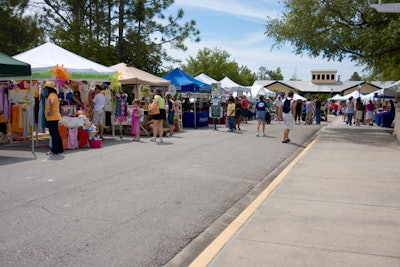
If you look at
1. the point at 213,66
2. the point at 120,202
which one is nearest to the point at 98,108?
the point at 120,202

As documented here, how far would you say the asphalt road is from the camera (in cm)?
434

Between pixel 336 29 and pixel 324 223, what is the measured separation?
54.5 ft

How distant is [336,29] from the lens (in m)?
20.0

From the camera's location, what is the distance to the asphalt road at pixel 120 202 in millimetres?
4344

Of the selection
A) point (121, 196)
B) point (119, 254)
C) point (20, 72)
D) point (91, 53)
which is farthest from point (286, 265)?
point (91, 53)

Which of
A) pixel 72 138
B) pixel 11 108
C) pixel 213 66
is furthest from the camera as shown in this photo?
pixel 213 66

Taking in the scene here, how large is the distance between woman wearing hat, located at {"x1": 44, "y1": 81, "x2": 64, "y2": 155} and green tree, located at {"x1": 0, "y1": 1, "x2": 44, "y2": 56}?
56.9 feet

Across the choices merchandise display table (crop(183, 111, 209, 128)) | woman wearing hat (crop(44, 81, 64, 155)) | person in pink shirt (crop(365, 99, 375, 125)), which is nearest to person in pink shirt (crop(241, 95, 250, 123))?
merchandise display table (crop(183, 111, 209, 128))

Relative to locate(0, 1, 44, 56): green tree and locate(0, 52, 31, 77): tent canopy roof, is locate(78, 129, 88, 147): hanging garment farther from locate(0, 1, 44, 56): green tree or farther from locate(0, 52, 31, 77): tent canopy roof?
locate(0, 1, 44, 56): green tree

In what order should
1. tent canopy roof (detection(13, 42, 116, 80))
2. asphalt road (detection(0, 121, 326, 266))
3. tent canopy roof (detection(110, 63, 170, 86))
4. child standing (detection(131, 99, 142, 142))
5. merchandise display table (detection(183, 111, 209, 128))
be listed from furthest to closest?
merchandise display table (detection(183, 111, 209, 128)), tent canopy roof (detection(110, 63, 170, 86)), child standing (detection(131, 99, 142, 142)), tent canopy roof (detection(13, 42, 116, 80)), asphalt road (detection(0, 121, 326, 266))

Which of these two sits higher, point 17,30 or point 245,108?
point 17,30

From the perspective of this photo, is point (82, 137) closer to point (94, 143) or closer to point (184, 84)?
point (94, 143)

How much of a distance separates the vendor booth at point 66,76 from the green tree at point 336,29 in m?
10.0

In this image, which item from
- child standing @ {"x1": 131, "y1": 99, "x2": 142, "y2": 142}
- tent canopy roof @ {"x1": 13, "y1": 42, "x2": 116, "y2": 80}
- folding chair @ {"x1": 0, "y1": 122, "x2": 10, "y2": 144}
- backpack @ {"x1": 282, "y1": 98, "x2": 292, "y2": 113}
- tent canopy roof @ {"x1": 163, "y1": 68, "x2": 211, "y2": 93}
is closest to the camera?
tent canopy roof @ {"x1": 13, "y1": 42, "x2": 116, "y2": 80}
